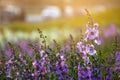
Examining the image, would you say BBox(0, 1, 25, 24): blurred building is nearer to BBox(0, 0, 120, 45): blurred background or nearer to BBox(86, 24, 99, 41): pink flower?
BBox(0, 0, 120, 45): blurred background

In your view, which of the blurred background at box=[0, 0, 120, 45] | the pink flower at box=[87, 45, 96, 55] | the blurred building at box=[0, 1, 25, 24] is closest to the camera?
the pink flower at box=[87, 45, 96, 55]

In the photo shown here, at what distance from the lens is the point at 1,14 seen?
17281 mm

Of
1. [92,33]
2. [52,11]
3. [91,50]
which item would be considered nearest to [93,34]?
[92,33]

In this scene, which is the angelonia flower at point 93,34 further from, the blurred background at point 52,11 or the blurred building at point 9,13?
the blurred building at point 9,13

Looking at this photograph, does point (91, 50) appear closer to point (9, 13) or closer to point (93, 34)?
point (93, 34)

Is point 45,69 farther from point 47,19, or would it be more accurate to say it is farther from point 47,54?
point 47,19

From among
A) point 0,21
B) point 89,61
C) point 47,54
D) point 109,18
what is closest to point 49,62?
point 47,54

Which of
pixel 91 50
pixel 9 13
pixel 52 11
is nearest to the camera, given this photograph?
pixel 91 50

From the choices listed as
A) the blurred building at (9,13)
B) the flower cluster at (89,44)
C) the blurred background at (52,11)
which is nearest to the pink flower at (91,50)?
the flower cluster at (89,44)

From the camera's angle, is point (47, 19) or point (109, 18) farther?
→ point (47, 19)

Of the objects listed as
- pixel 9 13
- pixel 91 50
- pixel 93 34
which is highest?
pixel 9 13

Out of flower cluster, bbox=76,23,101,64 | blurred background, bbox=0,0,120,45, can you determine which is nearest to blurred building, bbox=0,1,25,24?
blurred background, bbox=0,0,120,45

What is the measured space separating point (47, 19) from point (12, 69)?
13610 mm

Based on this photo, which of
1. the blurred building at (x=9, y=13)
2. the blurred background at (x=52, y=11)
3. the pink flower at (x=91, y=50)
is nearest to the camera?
the pink flower at (x=91, y=50)
